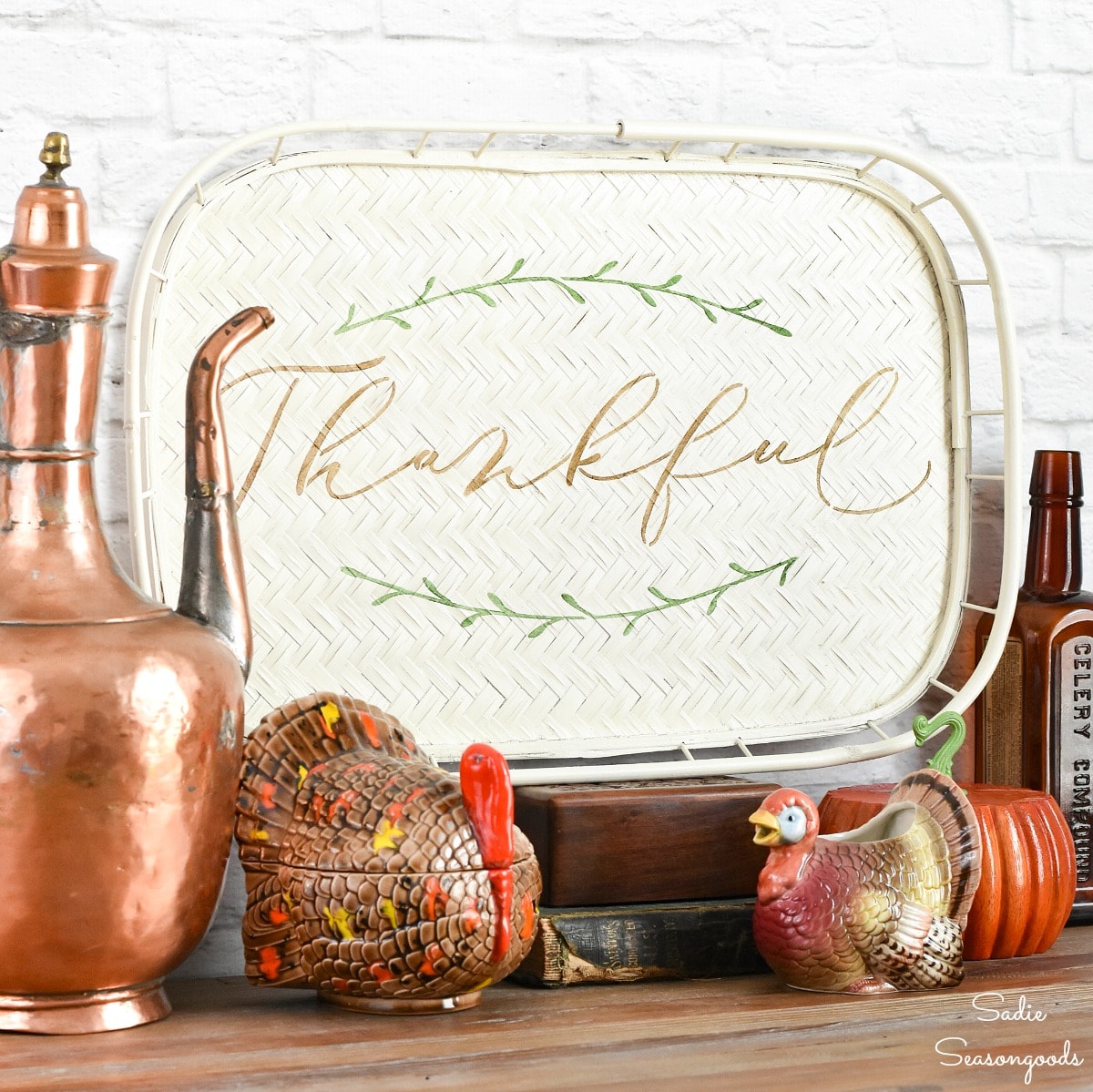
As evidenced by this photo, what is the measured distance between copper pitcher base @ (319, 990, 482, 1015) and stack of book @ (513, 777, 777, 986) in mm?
90

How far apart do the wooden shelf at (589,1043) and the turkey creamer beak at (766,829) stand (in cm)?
11

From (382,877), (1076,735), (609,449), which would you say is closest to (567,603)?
(609,449)

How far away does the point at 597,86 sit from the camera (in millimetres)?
1141

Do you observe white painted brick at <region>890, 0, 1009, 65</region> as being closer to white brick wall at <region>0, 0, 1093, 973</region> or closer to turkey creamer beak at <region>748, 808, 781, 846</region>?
white brick wall at <region>0, 0, 1093, 973</region>

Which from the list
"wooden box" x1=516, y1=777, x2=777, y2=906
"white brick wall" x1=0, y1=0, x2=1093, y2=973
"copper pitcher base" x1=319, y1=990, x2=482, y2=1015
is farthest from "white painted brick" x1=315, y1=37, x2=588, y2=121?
"copper pitcher base" x1=319, y1=990, x2=482, y2=1015

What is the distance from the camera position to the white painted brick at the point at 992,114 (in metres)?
1.22

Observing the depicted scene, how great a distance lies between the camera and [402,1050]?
2.66 ft

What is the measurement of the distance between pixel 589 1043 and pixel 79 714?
Answer: 36 centimetres

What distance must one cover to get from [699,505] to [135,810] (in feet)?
1.74

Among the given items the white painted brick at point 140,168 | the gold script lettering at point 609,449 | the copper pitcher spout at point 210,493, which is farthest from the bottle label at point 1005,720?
the white painted brick at point 140,168

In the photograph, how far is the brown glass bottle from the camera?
45.3 inches

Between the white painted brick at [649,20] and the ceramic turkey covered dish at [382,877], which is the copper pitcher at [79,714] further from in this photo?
the white painted brick at [649,20]

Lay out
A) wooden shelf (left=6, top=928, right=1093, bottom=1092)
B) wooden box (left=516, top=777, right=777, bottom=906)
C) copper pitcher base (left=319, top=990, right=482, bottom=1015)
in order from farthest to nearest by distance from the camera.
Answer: wooden box (left=516, top=777, right=777, bottom=906)
copper pitcher base (left=319, top=990, right=482, bottom=1015)
wooden shelf (left=6, top=928, right=1093, bottom=1092)

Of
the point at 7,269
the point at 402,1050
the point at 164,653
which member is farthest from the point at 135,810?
the point at 7,269
